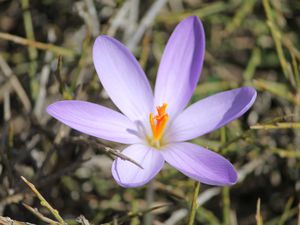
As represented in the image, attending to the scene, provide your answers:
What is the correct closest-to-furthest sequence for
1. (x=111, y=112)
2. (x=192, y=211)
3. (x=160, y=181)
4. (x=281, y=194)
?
(x=192, y=211) → (x=111, y=112) → (x=160, y=181) → (x=281, y=194)

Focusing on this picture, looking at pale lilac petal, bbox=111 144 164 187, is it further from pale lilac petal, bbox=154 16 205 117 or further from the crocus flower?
pale lilac petal, bbox=154 16 205 117

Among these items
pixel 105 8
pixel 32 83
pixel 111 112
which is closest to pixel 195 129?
pixel 111 112

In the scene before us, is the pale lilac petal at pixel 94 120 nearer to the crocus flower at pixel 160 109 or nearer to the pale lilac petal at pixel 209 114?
the crocus flower at pixel 160 109

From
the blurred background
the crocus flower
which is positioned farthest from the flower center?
the blurred background

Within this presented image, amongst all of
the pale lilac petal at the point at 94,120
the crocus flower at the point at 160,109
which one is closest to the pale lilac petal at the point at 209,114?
the crocus flower at the point at 160,109

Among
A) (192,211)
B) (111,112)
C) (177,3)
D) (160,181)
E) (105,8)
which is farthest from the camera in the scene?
(177,3)

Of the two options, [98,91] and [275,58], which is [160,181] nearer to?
[98,91]

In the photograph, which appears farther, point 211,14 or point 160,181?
point 211,14
